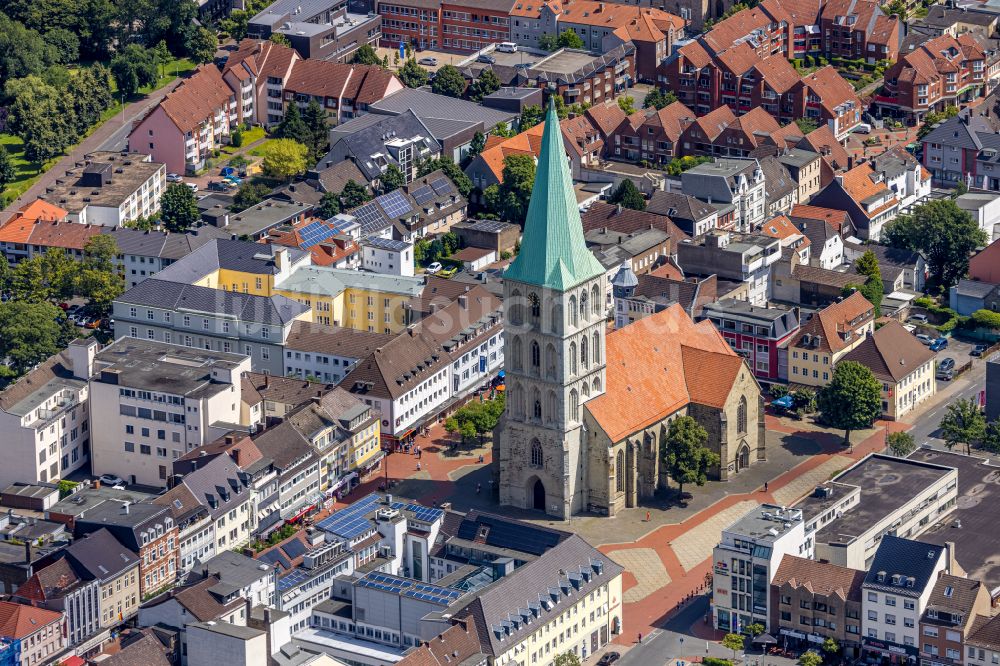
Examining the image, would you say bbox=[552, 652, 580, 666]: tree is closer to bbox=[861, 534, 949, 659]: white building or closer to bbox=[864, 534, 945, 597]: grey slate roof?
bbox=[861, 534, 949, 659]: white building

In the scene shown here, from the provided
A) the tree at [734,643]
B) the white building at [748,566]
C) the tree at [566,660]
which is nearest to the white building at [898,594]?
the white building at [748,566]

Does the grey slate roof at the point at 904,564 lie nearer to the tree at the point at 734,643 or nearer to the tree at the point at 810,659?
the tree at the point at 810,659

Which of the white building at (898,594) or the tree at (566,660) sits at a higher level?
the white building at (898,594)

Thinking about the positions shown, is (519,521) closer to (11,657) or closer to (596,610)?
(596,610)

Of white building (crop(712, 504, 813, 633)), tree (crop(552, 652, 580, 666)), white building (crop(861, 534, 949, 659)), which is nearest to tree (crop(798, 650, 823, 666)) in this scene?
white building (crop(861, 534, 949, 659))

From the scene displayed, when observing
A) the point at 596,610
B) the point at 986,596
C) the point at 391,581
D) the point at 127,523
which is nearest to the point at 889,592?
the point at 986,596

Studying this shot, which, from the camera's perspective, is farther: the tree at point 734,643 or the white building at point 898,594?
the tree at point 734,643

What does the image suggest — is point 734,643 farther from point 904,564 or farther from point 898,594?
point 904,564

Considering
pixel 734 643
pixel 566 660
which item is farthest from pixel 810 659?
pixel 566 660
